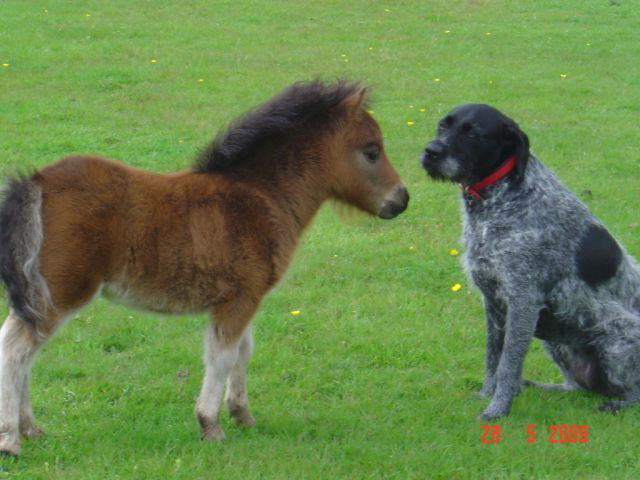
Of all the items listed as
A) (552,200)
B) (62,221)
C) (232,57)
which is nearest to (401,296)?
(552,200)

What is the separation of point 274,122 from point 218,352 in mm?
1521

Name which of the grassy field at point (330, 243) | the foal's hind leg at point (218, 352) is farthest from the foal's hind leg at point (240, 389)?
the foal's hind leg at point (218, 352)

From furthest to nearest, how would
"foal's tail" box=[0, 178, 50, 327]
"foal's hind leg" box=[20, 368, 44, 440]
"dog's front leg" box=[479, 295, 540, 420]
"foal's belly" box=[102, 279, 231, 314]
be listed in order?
"dog's front leg" box=[479, 295, 540, 420] → "foal's hind leg" box=[20, 368, 44, 440] → "foal's belly" box=[102, 279, 231, 314] → "foal's tail" box=[0, 178, 50, 327]

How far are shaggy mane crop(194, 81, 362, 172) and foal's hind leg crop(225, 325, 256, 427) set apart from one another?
3.79 ft

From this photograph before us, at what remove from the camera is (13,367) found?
530 cm

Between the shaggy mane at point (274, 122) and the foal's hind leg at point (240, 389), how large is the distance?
115cm

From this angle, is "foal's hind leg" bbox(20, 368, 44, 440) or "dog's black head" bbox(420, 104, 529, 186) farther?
"dog's black head" bbox(420, 104, 529, 186)

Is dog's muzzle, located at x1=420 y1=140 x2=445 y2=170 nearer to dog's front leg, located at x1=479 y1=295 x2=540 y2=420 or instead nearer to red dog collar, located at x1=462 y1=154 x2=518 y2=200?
red dog collar, located at x1=462 y1=154 x2=518 y2=200

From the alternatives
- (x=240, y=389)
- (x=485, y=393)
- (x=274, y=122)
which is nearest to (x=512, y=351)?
(x=485, y=393)

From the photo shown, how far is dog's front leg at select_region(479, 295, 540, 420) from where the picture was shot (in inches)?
253

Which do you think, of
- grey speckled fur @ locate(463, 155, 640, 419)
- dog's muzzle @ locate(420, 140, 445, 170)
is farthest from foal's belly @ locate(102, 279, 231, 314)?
grey speckled fur @ locate(463, 155, 640, 419)

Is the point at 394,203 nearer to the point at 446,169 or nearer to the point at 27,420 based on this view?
the point at 446,169

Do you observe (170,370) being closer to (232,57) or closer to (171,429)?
(171,429)

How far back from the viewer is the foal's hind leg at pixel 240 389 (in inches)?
243
